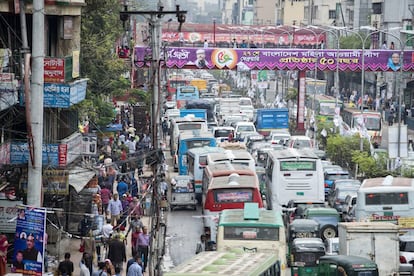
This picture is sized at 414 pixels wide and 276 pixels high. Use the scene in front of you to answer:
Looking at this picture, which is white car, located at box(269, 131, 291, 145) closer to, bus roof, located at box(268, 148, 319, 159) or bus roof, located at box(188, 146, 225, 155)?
bus roof, located at box(188, 146, 225, 155)

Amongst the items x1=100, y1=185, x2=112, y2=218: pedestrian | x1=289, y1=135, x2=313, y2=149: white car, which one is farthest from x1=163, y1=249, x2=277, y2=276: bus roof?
x1=289, y1=135, x2=313, y2=149: white car

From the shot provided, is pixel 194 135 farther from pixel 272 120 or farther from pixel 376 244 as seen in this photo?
pixel 376 244

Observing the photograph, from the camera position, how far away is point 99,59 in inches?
1861

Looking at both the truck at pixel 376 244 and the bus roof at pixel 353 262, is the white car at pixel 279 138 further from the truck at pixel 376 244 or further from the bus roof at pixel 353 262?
the bus roof at pixel 353 262

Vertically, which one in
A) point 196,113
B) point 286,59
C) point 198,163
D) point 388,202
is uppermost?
point 286,59

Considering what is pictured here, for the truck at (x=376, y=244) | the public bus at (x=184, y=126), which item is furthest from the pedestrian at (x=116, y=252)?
the public bus at (x=184, y=126)

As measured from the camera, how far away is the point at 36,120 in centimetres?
2098

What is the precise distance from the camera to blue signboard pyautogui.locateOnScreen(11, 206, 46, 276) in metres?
21.0

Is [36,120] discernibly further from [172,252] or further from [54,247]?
[172,252]

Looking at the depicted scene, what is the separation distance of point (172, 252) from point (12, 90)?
936 centimetres

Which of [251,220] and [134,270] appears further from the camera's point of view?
[251,220]

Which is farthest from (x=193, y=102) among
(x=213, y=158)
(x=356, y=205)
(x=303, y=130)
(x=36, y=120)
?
(x=36, y=120)

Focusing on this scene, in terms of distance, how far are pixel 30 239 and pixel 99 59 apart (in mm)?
26356

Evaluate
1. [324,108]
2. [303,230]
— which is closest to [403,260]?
[303,230]
